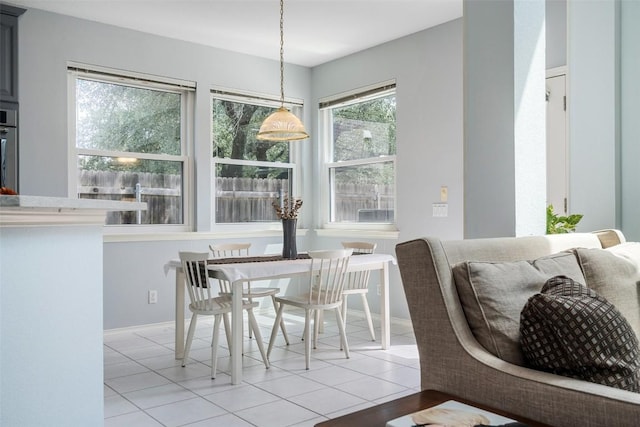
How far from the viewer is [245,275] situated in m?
3.42

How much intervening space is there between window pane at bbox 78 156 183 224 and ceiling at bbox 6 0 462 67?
1224 mm

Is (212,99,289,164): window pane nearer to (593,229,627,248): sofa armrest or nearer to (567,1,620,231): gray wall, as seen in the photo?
(567,1,620,231): gray wall

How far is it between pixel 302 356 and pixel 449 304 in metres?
2.45

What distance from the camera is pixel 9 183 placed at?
407 centimetres

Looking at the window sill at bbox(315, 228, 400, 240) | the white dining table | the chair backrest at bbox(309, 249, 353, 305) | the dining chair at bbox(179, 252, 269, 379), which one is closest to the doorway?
the white dining table

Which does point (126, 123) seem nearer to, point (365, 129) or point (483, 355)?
point (365, 129)

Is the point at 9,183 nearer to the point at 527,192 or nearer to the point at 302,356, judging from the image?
the point at 302,356

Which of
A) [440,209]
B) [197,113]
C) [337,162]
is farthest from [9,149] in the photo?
[440,209]

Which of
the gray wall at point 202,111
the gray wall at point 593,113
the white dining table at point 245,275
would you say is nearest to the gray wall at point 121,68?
the gray wall at point 202,111

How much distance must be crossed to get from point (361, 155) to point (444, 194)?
4.10 ft

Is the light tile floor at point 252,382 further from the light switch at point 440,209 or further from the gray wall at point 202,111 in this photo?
the light switch at point 440,209

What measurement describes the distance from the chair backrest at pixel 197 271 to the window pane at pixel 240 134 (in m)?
2.07

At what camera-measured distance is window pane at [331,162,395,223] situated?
5.31m

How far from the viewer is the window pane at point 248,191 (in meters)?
5.48
